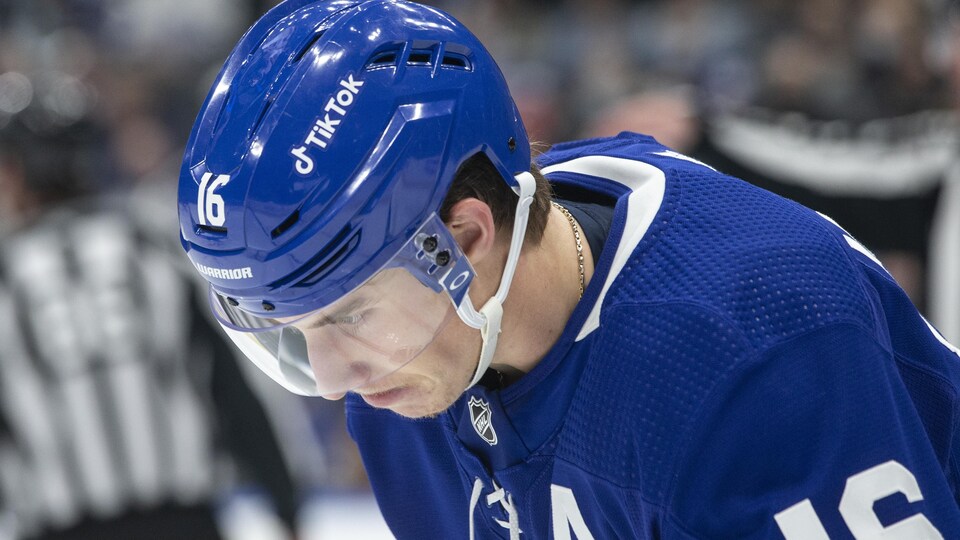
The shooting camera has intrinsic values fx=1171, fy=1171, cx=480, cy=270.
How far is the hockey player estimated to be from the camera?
131 cm

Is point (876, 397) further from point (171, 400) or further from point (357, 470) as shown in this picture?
point (357, 470)

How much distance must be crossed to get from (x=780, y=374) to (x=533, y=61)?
5.57m

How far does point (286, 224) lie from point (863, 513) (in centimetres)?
73

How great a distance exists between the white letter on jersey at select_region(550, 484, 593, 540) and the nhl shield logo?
0.45 feet

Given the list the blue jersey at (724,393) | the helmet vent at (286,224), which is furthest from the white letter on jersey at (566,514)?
the helmet vent at (286,224)

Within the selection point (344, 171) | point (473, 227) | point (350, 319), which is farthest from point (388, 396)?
point (344, 171)

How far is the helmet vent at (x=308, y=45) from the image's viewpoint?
141 centimetres

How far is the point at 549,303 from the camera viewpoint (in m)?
1.58

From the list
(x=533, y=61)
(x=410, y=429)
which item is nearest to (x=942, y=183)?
(x=410, y=429)

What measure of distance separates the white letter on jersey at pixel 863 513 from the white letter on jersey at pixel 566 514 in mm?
306

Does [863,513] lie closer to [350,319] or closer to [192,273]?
[350,319]

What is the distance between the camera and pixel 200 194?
1387mm

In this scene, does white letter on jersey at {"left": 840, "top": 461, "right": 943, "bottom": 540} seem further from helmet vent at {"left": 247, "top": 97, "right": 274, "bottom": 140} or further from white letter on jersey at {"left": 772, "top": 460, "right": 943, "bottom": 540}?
helmet vent at {"left": 247, "top": 97, "right": 274, "bottom": 140}

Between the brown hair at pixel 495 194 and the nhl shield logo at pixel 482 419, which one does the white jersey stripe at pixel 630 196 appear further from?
the nhl shield logo at pixel 482 419
